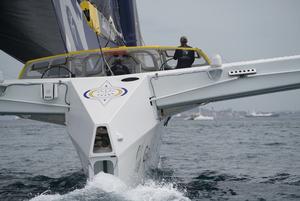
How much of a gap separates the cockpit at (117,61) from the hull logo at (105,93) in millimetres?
1395

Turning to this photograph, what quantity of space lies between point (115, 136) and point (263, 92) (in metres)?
2.36

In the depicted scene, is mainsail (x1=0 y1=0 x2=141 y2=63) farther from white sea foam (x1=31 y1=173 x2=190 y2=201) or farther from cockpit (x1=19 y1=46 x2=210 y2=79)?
white sea foam (x1=31 y1=173 x2=190 y2=201)

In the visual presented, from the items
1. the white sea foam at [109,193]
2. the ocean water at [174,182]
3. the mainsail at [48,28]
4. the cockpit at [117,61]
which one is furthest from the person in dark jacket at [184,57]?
the white sea foam at [109,193]

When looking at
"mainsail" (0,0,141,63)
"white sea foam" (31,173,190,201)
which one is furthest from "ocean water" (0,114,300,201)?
"mainsail" (0,0,141,63)

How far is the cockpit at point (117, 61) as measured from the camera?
259 inches

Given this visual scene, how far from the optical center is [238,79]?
5656 mm

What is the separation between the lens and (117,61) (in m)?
6.56

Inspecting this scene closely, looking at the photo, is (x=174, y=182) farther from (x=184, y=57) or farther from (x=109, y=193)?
(x=109, y=193)

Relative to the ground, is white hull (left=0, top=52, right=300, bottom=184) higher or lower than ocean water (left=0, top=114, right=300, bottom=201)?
higher

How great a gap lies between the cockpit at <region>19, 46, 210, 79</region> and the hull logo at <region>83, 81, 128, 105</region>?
4.58ft

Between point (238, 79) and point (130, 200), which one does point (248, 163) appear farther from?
point (130, 200)

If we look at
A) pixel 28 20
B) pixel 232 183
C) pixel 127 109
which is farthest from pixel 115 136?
pixel 28 20

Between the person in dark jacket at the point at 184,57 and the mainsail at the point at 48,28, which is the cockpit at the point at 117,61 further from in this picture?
the mainsail at the point at 48,28

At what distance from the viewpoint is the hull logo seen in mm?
4809
